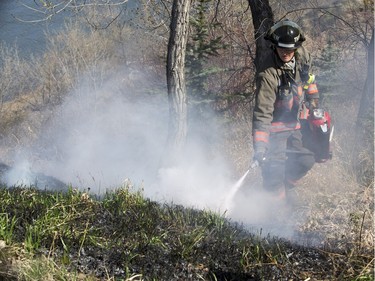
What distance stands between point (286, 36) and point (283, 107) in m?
0.84

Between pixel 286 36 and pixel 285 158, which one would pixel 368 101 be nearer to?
pixel 285 158

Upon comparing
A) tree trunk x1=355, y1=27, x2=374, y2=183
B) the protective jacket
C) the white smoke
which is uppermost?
the protective jacket

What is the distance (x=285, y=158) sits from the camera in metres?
5.73

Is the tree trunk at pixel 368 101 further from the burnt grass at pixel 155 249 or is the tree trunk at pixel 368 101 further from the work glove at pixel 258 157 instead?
the burnt grass at pixel 155 249

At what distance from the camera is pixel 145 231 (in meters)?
3.57

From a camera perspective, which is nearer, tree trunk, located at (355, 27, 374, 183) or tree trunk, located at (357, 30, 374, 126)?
tree trunk, located at (355, 27, 374, 183)

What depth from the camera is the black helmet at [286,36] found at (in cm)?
488

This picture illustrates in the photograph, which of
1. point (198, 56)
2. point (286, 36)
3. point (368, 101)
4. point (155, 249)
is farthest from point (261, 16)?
point (155, 249)

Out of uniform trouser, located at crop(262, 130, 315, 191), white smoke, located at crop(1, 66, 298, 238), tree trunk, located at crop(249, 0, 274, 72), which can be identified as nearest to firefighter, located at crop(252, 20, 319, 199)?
uniform trouser, located at crop(262, 130, 315, 191)

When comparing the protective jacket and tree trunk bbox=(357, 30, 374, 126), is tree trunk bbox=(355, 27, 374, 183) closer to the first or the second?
tree trunk bbox=(357, 30, 374, 126)

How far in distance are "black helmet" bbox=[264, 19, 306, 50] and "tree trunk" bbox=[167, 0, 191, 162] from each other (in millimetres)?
2109

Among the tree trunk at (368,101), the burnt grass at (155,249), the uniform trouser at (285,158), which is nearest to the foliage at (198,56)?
the tree trunk at (368,101)

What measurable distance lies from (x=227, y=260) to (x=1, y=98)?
2143cm

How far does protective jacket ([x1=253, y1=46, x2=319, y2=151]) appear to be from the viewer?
514 centimetres
